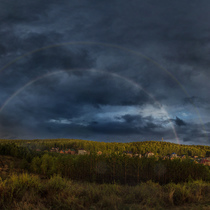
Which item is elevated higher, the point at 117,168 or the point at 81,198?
the point at 81,198

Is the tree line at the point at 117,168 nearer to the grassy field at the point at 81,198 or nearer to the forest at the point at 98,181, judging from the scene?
the forest at the point at 98,181

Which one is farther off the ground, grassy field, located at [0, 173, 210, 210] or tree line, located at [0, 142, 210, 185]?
grassy field, located at [0, 173, 210, 210]

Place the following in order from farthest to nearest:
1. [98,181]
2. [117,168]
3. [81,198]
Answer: [117,168]
[98,181]
[81,198]

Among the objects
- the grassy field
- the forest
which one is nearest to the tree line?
the forest

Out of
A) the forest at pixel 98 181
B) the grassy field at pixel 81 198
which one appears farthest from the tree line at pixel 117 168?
the grassy field at pixel 81 198

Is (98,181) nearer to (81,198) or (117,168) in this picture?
(117,168)

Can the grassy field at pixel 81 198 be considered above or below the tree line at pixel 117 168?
above

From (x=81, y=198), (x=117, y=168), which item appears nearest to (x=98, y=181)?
A: (x=117, y=168)

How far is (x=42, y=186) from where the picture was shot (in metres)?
7.79

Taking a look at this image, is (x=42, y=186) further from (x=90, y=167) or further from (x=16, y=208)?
(x=90, y=167)

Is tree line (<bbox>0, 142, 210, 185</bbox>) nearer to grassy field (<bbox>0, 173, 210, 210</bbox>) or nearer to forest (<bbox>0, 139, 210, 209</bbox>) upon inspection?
forest (<bbox>0, 139, 210, 209</bbox>)

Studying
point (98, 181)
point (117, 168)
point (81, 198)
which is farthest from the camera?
point (117, 168)

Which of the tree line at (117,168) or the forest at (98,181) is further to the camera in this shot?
the tree line at (117,168)

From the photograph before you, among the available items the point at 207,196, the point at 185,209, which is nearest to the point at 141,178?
the point at 207,196
